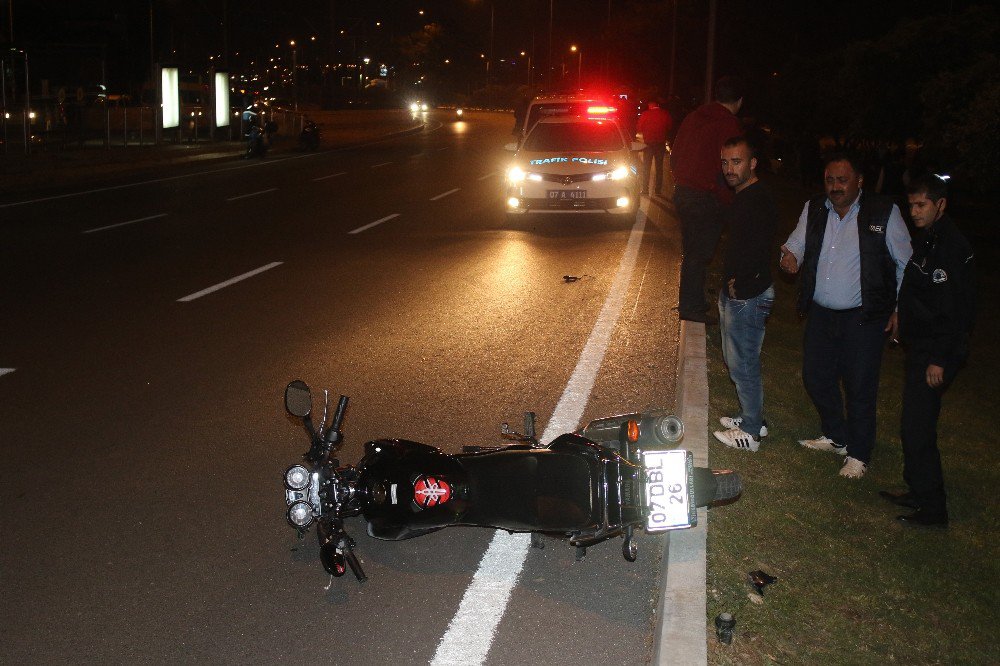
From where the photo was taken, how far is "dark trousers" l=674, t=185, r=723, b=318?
9.09 m

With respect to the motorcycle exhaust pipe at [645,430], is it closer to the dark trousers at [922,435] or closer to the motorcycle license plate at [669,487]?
the motorcycle license plate at [669,487]

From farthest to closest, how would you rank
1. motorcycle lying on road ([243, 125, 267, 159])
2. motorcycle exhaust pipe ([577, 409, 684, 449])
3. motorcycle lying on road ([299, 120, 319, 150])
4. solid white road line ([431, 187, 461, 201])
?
motorcycle lying on road ([299, 120, 319, 150]) < motorcycle lying on road ([243, 125, 267, 159]) < solid white road line ([431, 187, 461, 201]) < motorcycle exhaust pipe ([577, 409, 684, 449])

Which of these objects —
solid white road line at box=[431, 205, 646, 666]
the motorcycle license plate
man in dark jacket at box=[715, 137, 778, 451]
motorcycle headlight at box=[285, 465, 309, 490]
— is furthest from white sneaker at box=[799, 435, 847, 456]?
motorcycle headlight at box=[285, 465, 309, 490]

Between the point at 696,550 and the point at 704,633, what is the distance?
0.75 m

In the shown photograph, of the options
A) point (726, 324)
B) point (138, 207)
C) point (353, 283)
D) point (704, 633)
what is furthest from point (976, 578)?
point (138, 207)

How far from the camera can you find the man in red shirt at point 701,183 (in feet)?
Answer: 28.6

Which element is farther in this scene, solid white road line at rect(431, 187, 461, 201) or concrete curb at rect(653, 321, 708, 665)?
solid white road line at rect(431, 187, 461, 201)

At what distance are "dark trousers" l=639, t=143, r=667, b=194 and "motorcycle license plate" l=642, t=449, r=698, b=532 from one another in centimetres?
1759

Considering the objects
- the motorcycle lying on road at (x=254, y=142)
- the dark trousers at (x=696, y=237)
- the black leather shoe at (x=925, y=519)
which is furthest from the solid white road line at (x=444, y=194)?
the black leather shoe at (x=925, y=519)

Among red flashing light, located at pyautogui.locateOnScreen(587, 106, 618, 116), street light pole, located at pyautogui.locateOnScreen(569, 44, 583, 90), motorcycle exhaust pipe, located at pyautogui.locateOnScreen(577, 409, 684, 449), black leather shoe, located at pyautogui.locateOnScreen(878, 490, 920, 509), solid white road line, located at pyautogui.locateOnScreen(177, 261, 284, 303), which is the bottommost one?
black leather shoe, located at pyautogui.locateOnScreen(878, 490, 920, 509)

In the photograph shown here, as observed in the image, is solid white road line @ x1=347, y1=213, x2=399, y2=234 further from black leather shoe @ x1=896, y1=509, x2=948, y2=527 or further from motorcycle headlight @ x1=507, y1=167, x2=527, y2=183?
black leather shoe @ x1=896, y1=509, x2=948, y2=527

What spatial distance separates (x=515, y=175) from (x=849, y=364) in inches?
454

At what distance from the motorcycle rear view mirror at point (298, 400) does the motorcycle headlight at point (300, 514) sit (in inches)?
15.8

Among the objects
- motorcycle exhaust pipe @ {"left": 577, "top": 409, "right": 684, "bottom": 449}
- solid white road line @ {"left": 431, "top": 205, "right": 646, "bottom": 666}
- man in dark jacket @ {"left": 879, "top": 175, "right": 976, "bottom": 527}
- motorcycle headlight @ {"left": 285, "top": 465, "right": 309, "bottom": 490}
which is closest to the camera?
solid white road line @ {"left": 431, "top": 205, "right": 646, "bottom": 666}
